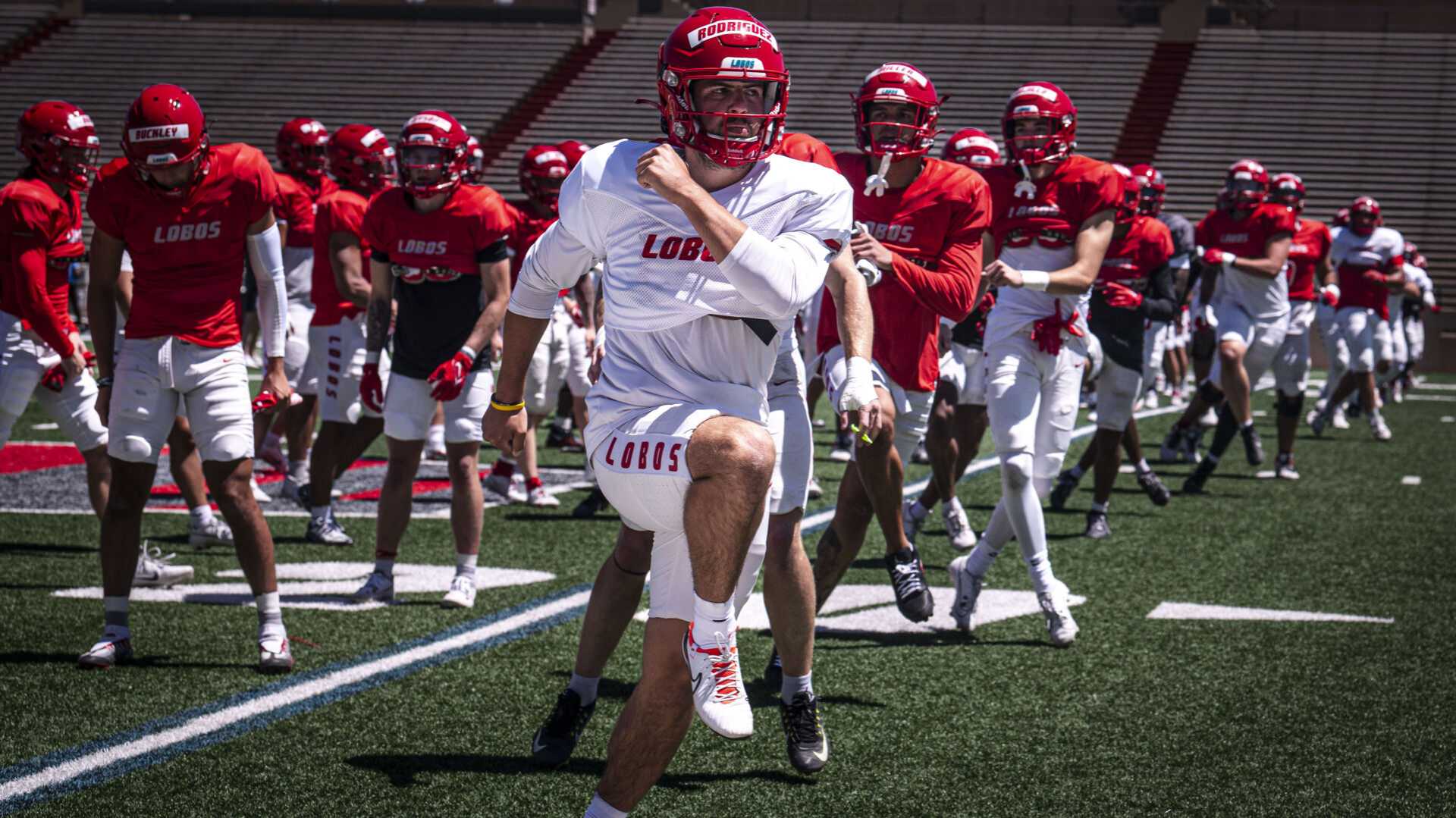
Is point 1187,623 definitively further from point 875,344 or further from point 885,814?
point 885,814

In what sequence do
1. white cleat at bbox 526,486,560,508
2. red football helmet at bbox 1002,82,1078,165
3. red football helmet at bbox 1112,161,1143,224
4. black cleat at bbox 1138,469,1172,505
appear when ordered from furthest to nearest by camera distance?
black cleat at bbox 1138,469,1172,505 → white cleat at bbox 526,486,560,508 → red football helmet at bbox 1112,161,1143,224 → red football helmet at bbox 1002,82,1078,165

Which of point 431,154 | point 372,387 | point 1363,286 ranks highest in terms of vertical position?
point 431,154

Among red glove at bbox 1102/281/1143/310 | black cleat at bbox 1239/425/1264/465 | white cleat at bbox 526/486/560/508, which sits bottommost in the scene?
black cleat at bbox 1239/425/1264/465

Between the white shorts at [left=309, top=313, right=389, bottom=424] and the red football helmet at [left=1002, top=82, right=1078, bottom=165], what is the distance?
3595 millimetres

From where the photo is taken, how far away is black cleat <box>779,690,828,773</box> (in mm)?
4102

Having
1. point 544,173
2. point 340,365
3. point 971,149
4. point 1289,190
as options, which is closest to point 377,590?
point 340,365

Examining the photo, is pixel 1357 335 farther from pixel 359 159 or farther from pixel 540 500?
pixel 359 159

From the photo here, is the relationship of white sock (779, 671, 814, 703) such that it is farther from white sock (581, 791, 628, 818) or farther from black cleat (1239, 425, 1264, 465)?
black cleat (1239, 425, 1264, 465)

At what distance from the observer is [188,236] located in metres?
5.28

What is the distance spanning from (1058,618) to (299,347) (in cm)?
544

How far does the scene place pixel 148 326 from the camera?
5.30 metres

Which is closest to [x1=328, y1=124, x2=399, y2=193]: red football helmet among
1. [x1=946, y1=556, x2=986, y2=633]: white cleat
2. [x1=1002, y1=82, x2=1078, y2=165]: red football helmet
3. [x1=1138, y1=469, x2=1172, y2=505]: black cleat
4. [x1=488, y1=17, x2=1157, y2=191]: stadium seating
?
[x1=1002, y1=82, x2=1078, y2=165]: red football helmet

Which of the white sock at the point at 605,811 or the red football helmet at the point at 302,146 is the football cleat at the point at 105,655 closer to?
the white sock at the point at 605,811

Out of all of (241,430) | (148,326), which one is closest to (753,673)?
(241,430)
